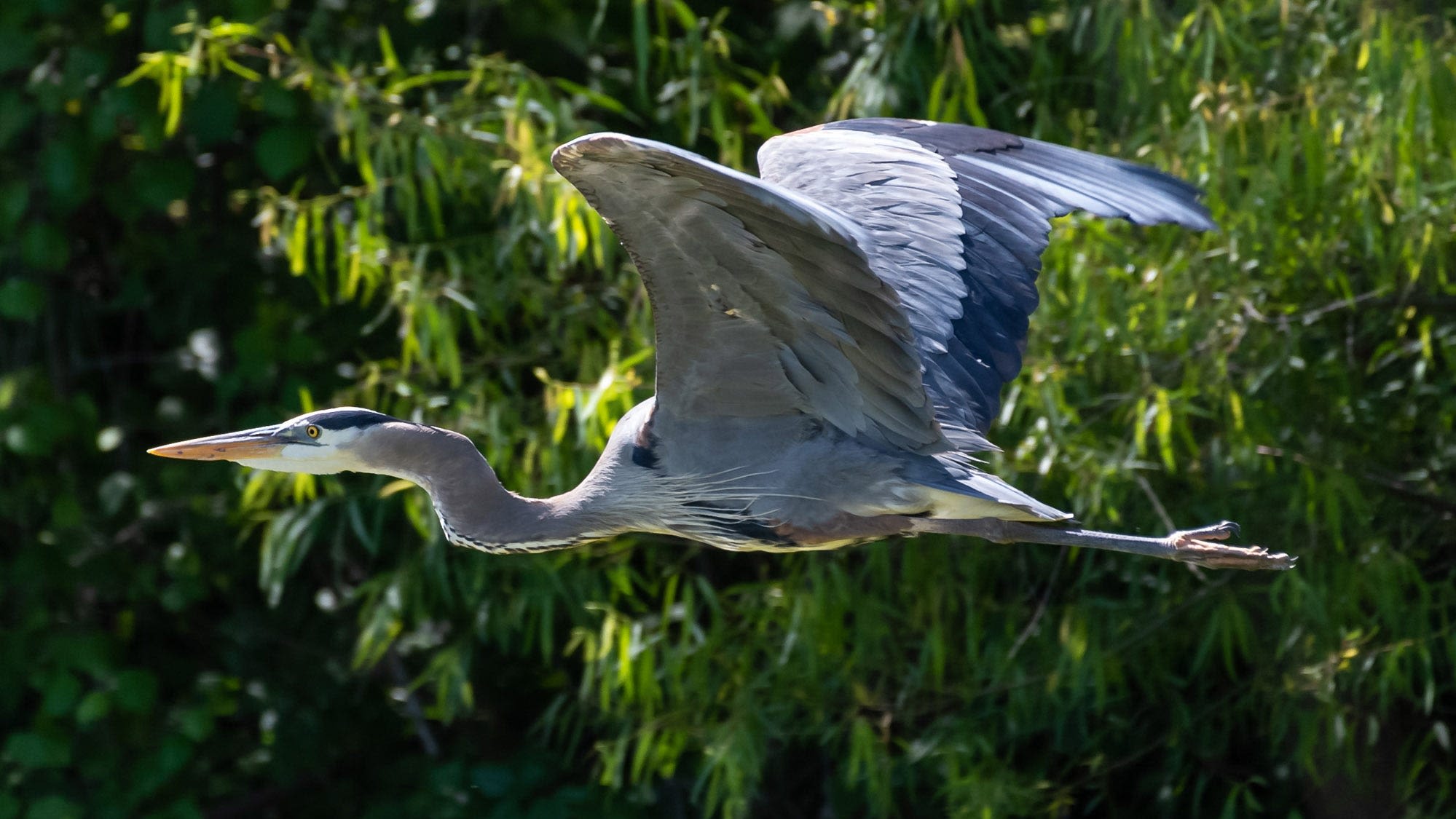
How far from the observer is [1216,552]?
105 inches

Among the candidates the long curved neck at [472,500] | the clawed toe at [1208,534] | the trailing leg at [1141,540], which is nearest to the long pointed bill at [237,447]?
the long curved neck at [472,500]

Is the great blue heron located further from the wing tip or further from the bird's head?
the wing tip

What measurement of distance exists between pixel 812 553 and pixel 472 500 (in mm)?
1016

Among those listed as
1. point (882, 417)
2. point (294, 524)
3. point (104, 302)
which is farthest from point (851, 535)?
point (104, 302)

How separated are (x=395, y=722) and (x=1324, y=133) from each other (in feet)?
10.1

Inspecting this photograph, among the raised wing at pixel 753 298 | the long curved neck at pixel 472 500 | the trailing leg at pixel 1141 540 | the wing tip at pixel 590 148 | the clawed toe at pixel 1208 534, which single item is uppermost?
the wing tip at pixel 590 148

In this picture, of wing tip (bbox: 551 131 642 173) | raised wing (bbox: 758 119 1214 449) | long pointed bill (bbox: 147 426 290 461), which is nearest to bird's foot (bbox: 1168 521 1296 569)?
raised wing (bbox: 758 119 1214 449)

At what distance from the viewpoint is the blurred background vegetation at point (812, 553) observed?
134 inches

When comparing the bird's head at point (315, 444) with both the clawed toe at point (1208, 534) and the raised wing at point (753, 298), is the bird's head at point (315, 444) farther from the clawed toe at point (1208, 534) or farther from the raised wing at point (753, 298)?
the clawed toe at point (1208, 534)

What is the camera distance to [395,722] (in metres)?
4.98

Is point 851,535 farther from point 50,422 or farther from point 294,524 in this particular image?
point 50,422

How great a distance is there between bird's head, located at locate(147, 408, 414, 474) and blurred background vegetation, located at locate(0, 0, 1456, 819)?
0.72 m

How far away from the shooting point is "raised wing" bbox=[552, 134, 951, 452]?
206 centimetres

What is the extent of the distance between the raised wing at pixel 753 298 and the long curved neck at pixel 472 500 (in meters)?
0.28
